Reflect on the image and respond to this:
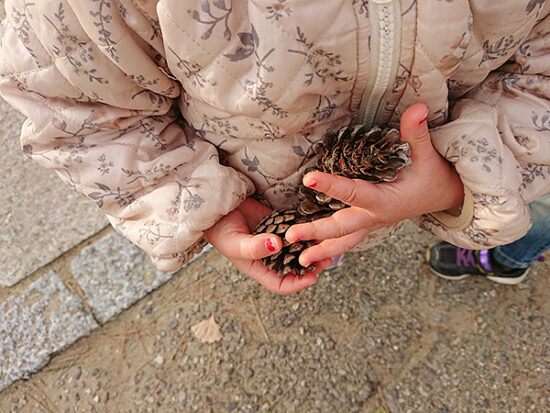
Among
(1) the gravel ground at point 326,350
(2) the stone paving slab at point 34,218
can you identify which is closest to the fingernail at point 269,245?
(1) the gravel ground at point 326,350

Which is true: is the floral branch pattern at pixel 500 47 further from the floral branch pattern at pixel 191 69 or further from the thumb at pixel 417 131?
the floral branch pattern at pixel 191 69

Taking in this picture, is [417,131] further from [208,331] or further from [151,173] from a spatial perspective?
[208,331]

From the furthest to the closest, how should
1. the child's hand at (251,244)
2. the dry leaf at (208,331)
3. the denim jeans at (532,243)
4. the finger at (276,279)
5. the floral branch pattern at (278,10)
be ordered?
the dry leaf at (208,331) → the denim jeans at (532,243) → the finger at (276,279) → the child's hand at (251,244) → the floral branch pattern at (278,10)

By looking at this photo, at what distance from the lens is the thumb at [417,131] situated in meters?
0.64

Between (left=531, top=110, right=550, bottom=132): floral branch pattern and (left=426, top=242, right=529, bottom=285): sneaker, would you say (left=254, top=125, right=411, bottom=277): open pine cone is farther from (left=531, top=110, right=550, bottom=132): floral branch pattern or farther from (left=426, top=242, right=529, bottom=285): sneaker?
(left=426, top=242, right=529, bottom=285): sneaker

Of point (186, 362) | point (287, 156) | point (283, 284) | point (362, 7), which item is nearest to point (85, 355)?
point (186, 362)

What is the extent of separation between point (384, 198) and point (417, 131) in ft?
0.47

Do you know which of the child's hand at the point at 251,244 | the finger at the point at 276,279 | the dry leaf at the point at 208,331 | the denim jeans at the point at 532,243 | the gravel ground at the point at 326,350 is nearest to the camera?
the child's hand at the point at 251,244

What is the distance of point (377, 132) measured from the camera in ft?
2.25

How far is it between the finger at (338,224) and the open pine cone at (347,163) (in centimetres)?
3

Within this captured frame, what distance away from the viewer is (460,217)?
32.0 inches

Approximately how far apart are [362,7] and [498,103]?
36 cm

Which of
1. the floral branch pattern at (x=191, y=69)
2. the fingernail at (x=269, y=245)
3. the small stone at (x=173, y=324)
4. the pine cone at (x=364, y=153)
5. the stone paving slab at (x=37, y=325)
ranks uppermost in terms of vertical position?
the floral branch pattern at (x=191, y=69)

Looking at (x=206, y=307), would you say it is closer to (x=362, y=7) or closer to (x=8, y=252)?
(x=8, y=252)
